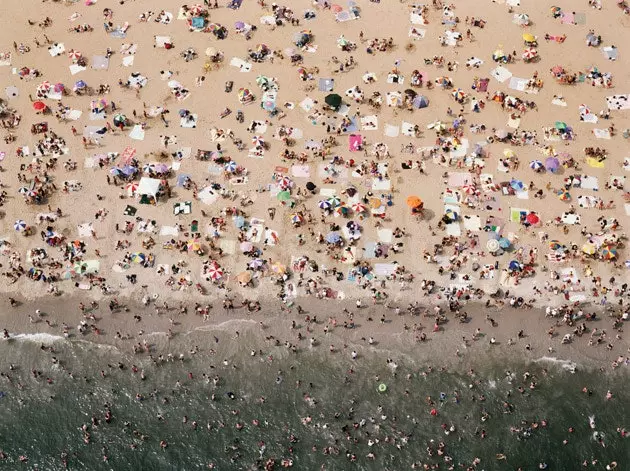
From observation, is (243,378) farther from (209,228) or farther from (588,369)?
(588,369)

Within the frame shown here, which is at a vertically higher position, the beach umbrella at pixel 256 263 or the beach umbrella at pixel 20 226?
the beach umbrella at pixel 20 226

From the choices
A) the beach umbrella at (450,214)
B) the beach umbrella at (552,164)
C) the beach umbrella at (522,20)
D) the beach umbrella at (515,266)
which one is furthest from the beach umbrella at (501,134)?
the beach umbrella at (522,20)

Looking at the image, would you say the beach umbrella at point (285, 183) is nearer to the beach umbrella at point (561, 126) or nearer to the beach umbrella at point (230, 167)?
the beach umbrella at point (230, 167)

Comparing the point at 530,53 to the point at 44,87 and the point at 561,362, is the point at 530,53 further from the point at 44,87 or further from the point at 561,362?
the point at 44,87

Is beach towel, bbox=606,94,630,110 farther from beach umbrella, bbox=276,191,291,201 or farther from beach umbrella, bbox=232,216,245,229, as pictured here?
beach umbrella, bbox=232,216,245,229

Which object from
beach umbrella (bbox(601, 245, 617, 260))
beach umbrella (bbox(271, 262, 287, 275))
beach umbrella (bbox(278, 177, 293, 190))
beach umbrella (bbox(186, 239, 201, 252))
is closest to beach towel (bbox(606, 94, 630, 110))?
beach umbrella (bbox(601, 245, 617, 260))

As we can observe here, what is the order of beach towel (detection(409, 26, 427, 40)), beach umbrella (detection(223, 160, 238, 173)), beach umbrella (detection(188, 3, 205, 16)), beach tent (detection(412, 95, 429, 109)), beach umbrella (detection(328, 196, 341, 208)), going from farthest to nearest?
1. beach umbrella (detection(188, 3, 205, 16))
2. beach towel (detection(409, 26, 427, 40))
3. beach tent (detection(412, 95, 429, 109))
4. beach umbrella (detection(223, 160, 238, 173))
5. beach umbrella (detection(328, 196, 341, 208))
